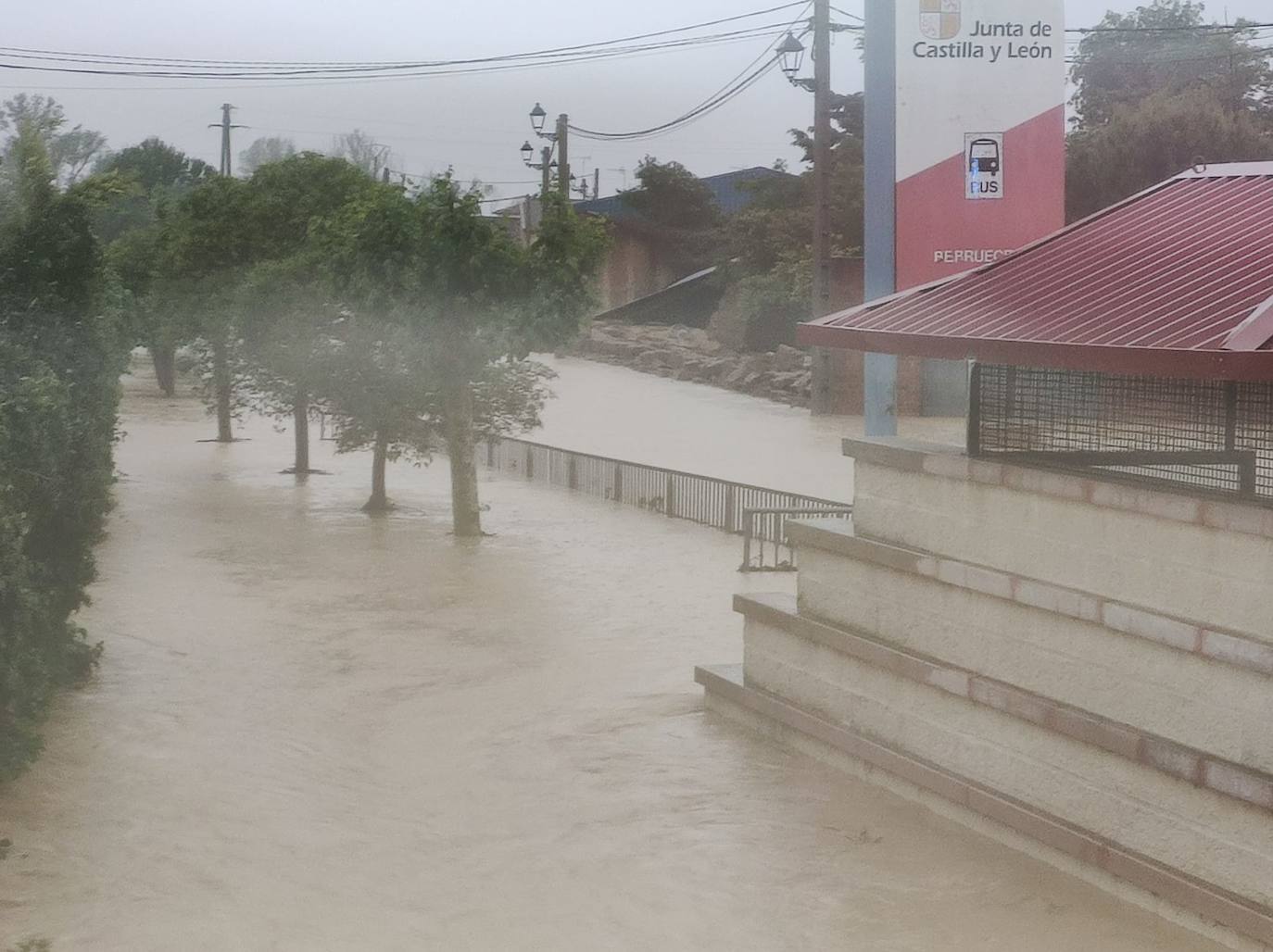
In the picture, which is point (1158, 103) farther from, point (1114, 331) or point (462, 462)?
point (1114, 331)

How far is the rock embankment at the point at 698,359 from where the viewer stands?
144 feet

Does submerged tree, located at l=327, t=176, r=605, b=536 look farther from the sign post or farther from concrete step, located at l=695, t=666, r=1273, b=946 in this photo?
concrete step, located at l=695, t=666, r=1273, b=946

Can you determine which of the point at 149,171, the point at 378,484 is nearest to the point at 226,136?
the point at 149,171

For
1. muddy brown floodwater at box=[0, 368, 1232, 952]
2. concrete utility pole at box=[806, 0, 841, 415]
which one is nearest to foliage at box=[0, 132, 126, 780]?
muddy brown floodwater at box=[0, 368, 1232, 952]

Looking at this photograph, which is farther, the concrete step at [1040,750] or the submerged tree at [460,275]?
the submerged tree at [460,275]

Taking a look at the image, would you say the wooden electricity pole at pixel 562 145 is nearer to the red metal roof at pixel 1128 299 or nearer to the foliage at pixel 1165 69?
the foliage at pixel 1165 69

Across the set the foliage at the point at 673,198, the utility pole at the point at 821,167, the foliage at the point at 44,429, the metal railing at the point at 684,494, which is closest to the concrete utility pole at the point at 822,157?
the utility pole at the point at 821,167

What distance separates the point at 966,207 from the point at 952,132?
0.74 metres

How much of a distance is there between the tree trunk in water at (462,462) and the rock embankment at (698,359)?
2003 cm

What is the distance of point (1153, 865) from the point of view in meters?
7.46

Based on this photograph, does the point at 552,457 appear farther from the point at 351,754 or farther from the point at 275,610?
the point at 351,754

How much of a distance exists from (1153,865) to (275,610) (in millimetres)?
11644

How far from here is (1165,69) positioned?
5016 cm

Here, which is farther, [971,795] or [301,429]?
[301,429]
